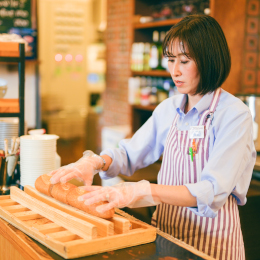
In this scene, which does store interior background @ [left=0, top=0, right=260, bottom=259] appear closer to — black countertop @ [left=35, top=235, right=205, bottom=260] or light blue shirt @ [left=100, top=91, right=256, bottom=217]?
light blue shirt @ [left=100, top=91, right=256, bottom=217]

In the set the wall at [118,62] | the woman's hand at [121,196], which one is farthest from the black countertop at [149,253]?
the wall at [118,62]

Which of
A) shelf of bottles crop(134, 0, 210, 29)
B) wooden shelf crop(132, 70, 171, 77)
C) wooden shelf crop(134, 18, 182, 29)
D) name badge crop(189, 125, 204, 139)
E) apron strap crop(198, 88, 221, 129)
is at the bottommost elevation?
name badge crop(189, 125, 204, 139)

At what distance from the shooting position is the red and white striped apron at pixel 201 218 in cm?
146

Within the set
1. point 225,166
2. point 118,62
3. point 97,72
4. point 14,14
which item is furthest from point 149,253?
point 97,72

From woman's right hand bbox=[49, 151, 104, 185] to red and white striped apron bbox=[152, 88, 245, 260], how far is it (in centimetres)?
31

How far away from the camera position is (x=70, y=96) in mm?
6410

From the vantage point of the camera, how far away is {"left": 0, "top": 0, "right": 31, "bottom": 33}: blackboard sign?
166 inches

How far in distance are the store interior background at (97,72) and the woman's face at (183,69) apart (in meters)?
1.21

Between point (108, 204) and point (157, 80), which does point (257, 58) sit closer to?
point (157, 80)

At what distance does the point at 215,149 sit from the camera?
134 cm

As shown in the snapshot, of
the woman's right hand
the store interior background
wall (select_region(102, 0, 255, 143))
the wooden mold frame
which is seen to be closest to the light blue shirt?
the woman's right hand

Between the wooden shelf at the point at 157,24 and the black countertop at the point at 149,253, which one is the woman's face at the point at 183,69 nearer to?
the black countertop at the point at 149,253

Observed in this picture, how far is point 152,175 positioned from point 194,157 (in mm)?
1221

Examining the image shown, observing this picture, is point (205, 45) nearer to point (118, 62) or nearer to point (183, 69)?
point (183, 69)
